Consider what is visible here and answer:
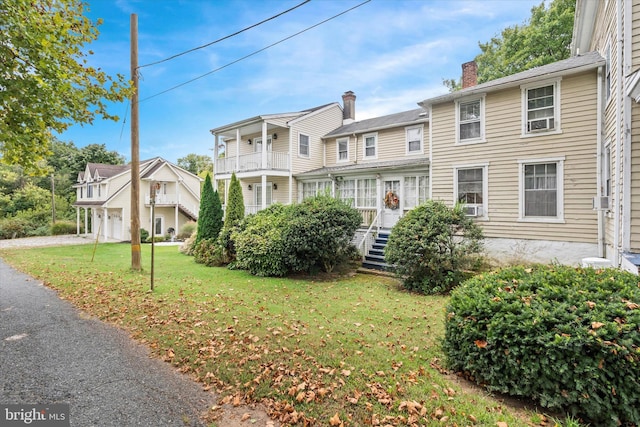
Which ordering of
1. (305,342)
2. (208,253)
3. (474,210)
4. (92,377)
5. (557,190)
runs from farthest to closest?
(208,253) < (474,210) < (557,190) < (305,342) < (92,377)

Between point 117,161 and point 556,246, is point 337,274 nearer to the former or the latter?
point 556,246

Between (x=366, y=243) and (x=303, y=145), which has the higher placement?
(x=303, y=145)

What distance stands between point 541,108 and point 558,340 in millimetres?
10007

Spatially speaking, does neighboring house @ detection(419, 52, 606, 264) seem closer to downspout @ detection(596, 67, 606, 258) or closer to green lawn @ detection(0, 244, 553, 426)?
A: downspout @ detection(596, 67, 606, 258)

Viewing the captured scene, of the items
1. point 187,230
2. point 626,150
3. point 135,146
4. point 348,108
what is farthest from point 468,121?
point 187,230

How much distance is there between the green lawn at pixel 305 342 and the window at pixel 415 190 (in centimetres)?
544

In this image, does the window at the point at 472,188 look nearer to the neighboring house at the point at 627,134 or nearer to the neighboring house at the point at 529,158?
the neighboring house at the point at 529,158

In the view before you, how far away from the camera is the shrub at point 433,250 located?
27.5 feet

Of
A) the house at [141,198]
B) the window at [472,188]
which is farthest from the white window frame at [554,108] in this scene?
the house at [141,198]

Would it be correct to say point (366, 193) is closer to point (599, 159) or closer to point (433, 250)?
point (433, 250)

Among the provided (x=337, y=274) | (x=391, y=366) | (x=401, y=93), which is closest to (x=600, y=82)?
(x=337, y=274)

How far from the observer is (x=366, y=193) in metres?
15.9

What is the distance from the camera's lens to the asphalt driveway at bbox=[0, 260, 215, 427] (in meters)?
3.28

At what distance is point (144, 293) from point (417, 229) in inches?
295
